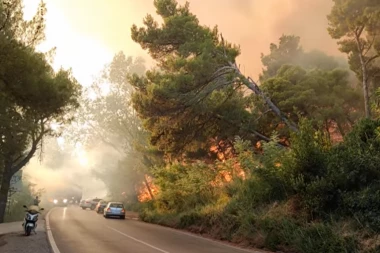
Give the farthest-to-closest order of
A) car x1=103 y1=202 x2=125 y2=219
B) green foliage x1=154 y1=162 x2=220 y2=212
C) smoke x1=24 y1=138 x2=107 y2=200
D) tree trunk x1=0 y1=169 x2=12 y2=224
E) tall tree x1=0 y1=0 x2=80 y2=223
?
1. smoke x1=24 y1=138 x2=107 y2=200
2. car x1=103 y1=202 x2=125 y2=219
3. tree trunk x1=0 y1=169 x2=12 y2=224
4. green foliage x1=154 y1=162 x2=220 y2=212
5. tall tree x1=0 y1=0 x2=80 y2=223

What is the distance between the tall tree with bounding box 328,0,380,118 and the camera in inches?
965

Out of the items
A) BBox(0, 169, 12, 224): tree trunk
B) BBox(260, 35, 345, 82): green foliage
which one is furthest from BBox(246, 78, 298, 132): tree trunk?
BBox(260, 35, 345, 82): green foliage

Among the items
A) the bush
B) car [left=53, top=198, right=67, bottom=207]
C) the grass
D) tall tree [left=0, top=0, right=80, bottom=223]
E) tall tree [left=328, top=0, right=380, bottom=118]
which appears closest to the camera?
the grass

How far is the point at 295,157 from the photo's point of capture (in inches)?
569

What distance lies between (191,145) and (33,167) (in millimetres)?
67381

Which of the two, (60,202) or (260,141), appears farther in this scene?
(60,202)

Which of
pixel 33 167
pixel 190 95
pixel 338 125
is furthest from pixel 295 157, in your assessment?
pixel 33 167

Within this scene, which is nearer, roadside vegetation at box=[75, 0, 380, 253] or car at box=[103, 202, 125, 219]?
roadside vegetation at box=[75, 0, 380, 253]

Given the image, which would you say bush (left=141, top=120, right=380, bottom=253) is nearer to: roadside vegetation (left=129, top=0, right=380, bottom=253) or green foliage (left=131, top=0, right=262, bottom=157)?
roadside vegetation (left=129, top=0, right=380, bottom=253)

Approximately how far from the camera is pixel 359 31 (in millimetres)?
26000

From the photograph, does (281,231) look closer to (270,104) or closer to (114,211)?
(270,104)

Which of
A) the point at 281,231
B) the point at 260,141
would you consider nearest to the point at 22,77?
the point at 281,231

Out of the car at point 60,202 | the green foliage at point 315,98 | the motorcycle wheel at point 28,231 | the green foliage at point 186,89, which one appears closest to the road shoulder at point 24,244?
the motorcycle wheel at point 28,231

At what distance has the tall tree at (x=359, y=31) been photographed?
24.5 m
